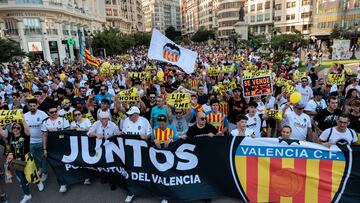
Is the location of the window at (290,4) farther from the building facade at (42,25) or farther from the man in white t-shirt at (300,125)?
the man in white t-shirt at (300,125)

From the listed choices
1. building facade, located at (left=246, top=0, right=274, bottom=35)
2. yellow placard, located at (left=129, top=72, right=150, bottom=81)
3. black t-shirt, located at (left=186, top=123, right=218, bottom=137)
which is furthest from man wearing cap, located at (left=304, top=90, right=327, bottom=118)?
building facade, located at (left=246, top=0, right=274, bottom=35)

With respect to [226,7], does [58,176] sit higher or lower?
lower

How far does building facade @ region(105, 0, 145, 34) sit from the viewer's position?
235ft

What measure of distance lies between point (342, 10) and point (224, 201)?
191 ft

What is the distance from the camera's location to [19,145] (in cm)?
501

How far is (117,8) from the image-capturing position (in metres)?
74.0

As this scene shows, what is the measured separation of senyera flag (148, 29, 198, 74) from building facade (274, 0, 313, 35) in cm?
6066

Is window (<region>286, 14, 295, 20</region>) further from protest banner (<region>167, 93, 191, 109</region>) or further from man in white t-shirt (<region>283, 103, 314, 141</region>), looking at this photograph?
protest banner (<region>167, 93, 191, 109</region>)

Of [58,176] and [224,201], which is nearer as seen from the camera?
[224,201]

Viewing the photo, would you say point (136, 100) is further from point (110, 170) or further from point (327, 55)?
point (327, 55)

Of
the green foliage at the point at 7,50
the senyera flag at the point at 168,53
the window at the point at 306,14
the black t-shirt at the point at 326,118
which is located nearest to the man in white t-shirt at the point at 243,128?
the black t-shirt at the point at 326,118

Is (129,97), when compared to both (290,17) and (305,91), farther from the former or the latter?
(290,17)

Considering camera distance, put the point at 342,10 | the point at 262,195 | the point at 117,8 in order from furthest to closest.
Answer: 1. the point at 117,8
2. the point at 342,10
3. the point at 262,195

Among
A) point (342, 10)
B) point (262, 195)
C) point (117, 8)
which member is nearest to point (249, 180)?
point (262, 195)
